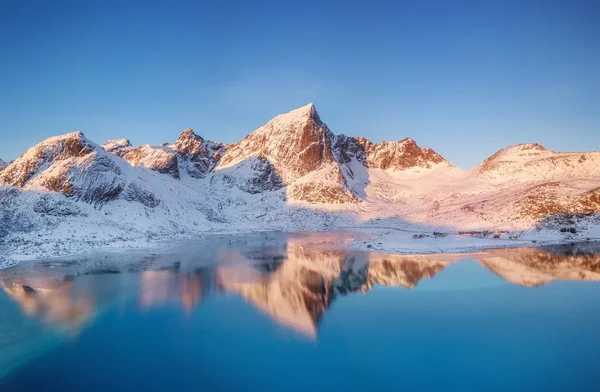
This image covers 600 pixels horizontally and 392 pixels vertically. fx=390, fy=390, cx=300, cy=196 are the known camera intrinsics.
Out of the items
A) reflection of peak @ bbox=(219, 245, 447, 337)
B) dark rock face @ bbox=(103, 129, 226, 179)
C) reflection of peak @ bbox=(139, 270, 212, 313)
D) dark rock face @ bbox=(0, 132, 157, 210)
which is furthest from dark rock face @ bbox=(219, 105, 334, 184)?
reflection of peak @ bbox=(139, 270, 212, 313)

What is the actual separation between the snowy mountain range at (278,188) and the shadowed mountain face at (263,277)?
15827 millimetres

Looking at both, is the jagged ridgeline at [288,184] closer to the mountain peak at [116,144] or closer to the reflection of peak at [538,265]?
the mountain peak at [116,144]

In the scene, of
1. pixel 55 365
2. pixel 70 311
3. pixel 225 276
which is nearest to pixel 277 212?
pixel 225 276

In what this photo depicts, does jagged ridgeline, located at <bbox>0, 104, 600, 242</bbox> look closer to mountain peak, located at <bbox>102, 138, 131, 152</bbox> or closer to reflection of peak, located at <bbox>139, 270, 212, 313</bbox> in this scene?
mountain peak, located at <bbox>102, 138, 131, 152</bbox>

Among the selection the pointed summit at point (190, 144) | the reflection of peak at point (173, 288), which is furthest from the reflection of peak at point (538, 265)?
the pointed summit at point (190, 144)

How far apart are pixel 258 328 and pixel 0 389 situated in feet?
40.5

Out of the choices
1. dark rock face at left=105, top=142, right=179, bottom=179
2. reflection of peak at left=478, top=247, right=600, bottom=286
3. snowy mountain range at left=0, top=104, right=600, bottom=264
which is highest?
dark rock face at left=105, top=142, right=179, bottom=179

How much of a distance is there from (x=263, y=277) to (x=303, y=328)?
14.8 m

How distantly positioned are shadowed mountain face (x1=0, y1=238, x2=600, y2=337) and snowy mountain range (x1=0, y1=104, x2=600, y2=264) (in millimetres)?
15827

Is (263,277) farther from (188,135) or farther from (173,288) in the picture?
(188,135)

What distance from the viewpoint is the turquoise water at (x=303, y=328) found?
17.4 meters

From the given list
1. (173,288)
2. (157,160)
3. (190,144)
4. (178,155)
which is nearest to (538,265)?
(173,288)

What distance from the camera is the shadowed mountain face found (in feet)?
91.0

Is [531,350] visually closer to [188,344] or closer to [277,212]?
[188,344]
